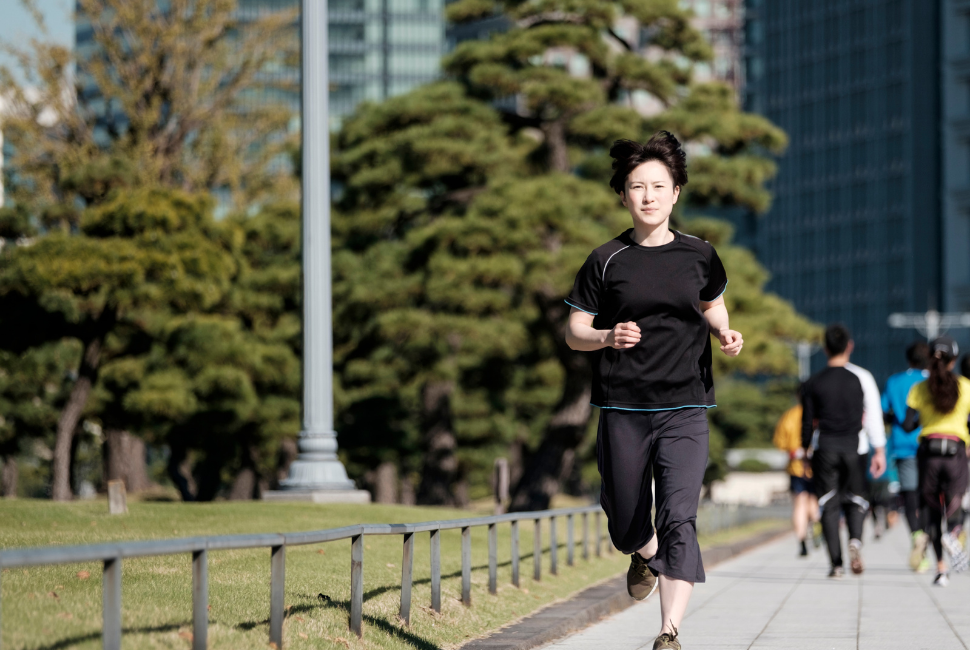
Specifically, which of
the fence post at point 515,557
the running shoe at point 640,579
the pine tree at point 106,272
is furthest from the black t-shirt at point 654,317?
the pine tree at point 106,272

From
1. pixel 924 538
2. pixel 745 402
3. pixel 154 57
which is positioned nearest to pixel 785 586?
pixel 924 538

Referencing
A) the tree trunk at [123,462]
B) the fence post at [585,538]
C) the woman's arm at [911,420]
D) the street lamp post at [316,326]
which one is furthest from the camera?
the tree trunk at [123,462]

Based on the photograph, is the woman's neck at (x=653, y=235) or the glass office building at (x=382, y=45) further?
the glass office building at (x=382, y=45)

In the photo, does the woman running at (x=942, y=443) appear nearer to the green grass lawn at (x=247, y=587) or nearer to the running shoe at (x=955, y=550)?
the running shoe at (x=955, y=550)

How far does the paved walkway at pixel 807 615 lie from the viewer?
301 inches

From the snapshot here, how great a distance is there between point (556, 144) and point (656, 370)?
69.9 feet

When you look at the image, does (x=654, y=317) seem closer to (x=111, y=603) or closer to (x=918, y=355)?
(x=111, y=603)

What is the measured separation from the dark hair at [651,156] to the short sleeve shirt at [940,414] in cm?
581

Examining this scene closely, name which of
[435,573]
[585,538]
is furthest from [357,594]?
[585,538]

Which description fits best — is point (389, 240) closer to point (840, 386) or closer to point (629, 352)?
point (840, 386)

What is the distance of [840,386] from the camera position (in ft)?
36.7

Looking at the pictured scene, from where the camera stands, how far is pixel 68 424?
25.6 m

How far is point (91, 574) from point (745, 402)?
7515cm

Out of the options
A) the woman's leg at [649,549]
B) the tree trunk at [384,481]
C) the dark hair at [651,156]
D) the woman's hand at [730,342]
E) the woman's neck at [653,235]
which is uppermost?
the dark hair at [651,156]
